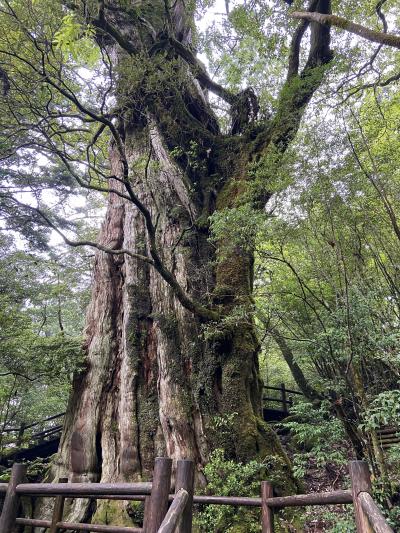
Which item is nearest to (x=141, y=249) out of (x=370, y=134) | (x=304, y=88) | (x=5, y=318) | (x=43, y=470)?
(x=5, y=318)

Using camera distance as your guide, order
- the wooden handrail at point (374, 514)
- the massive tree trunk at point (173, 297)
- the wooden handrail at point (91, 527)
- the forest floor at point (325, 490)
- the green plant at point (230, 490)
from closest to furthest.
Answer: the wooden handrail at point (374, 514) < the wooden handrail at point (91, 527) < the forest floor at point (325, 490) < the green plant at point (230, 490) < the massive tree trunk at point (173, 297)

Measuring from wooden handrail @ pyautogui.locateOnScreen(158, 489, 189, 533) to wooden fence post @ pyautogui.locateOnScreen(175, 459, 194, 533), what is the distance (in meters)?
0.04

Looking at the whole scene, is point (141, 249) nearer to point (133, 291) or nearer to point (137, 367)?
point (133, 291)

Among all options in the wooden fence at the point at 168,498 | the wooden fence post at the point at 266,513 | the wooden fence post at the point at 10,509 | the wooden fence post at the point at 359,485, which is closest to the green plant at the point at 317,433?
the wooden fence post at the point at 266,513

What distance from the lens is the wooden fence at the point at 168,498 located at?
1.86 meters

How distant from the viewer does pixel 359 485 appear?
194 centimetres

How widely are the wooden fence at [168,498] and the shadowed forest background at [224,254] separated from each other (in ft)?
3.48

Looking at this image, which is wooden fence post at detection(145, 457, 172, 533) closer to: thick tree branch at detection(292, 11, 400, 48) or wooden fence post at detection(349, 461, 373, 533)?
wooden fence post at detection(349, 461, 373, 533)

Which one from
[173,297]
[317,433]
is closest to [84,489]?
[317,433]

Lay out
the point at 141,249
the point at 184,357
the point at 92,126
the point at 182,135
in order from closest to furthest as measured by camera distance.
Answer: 1. the point at 184,357
2. the point at 141,249
3. the point at 182,135
4. the point at 92,126

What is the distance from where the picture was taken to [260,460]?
13.5 feet

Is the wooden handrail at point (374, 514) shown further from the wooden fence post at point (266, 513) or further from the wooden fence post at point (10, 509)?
the wooden fence post at point (10, 509)

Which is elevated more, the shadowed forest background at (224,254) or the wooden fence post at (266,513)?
the shadowed forest background at (224,254)

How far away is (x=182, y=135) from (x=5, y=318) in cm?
505
